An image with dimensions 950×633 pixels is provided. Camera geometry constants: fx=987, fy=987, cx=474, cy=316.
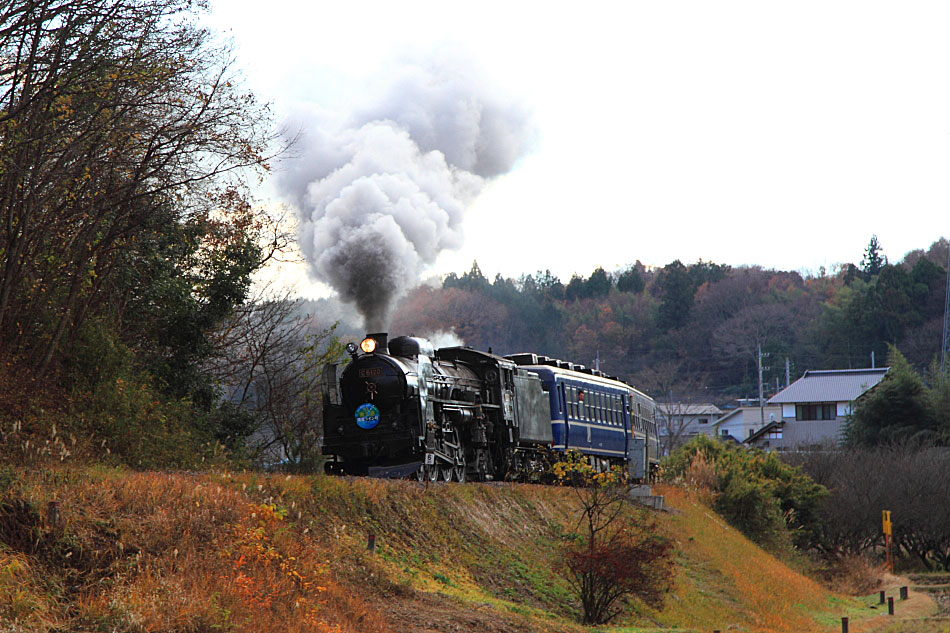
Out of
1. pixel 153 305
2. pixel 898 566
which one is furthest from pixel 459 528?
pixel 898 566

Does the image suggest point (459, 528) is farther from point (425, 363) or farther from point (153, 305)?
point (153, 305)

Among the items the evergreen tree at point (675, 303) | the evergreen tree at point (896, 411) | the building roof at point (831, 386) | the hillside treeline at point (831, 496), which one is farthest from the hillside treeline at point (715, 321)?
the hillside treeline at point (831, 496)

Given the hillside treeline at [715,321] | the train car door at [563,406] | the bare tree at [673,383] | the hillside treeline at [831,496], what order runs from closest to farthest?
the train car door at [563,406] < the hillside treeline at [831,496] < the hillside treeline at [715,321] < the bare tree at [673,383]

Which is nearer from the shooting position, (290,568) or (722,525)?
(290,568)

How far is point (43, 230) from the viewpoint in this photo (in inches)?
707

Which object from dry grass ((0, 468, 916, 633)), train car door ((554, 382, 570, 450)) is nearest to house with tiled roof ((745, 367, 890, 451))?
train car door ((554, 382, 570, 450))

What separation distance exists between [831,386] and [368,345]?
2516 inches

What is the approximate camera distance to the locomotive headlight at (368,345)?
815 inches

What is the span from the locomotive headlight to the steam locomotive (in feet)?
0.07

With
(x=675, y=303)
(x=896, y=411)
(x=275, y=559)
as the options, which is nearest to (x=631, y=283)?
(x=675, y=303)

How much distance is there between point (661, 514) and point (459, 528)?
11565 mm

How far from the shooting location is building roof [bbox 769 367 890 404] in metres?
74.8

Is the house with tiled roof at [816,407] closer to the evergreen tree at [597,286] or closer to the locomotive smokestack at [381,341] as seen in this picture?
the evergreen tree at [597,286]

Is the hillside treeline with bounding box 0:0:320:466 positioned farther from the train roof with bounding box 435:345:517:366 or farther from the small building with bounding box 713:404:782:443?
the small building with bounding box 713:404:782:443
